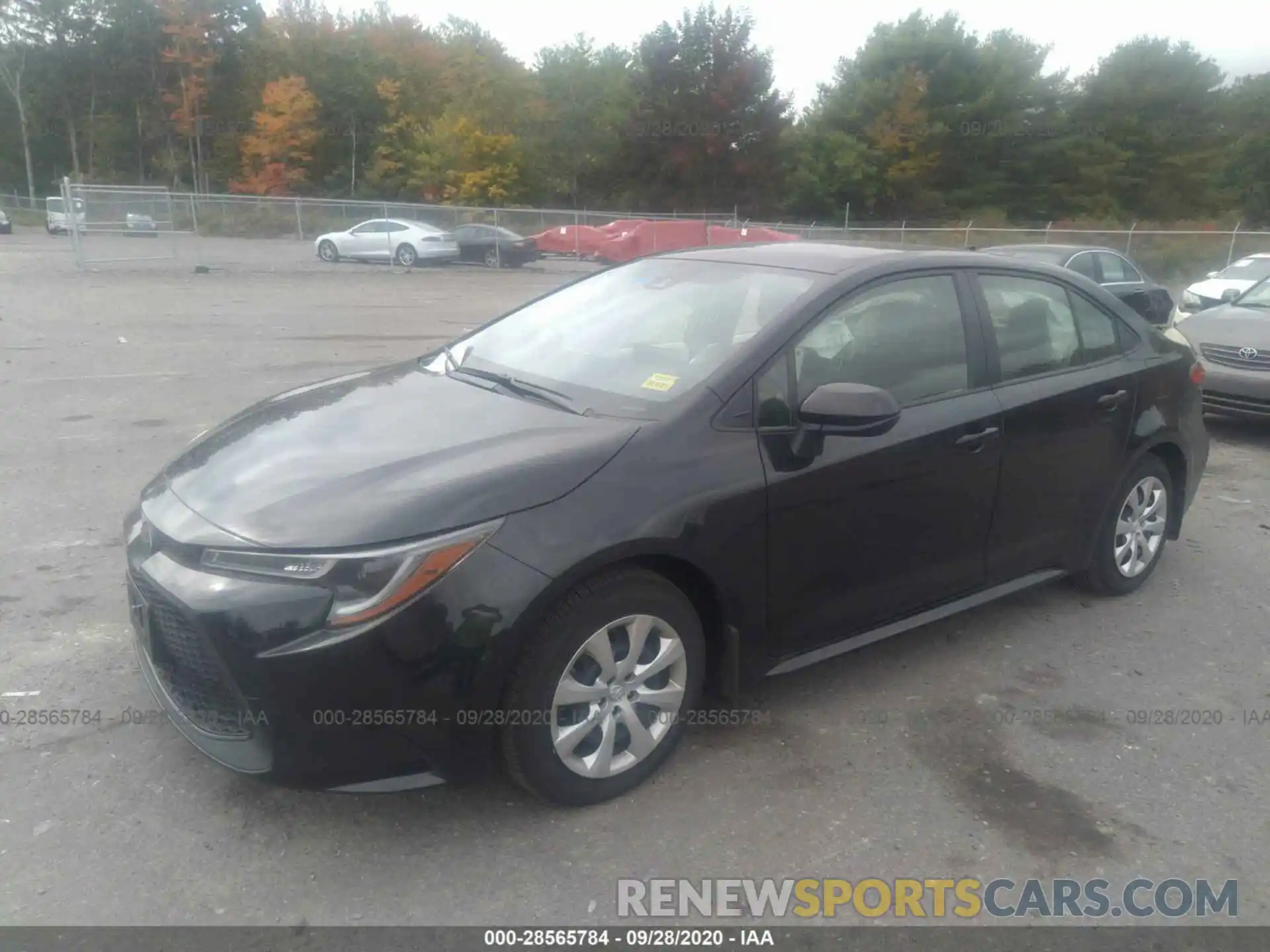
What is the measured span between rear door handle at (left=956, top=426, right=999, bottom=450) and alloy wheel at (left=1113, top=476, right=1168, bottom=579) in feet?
3.96

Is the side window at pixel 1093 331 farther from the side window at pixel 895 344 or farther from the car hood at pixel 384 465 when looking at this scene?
the car hood at pixel 384 465

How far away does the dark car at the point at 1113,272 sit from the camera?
43.4 ft

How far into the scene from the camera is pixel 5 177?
60906 millimetres

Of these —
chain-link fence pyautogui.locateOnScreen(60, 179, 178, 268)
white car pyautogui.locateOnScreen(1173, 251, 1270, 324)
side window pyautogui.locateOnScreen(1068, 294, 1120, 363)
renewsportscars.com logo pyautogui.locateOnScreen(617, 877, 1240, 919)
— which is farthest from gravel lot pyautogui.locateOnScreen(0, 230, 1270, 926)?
chain-link fence pyautogui.locateOnScreen(60, 179, 178, 268)

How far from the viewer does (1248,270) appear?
1689 centimetres

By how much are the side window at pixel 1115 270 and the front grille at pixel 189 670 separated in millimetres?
13895

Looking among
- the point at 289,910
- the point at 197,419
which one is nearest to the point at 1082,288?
the point at 289,910

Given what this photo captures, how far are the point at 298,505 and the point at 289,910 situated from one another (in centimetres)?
107

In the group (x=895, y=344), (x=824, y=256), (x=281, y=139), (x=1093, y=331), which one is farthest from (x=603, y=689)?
(x=281, y=139)

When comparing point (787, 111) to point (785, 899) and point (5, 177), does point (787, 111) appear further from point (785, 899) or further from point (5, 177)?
point (785, 899)

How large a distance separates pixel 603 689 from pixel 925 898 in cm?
106

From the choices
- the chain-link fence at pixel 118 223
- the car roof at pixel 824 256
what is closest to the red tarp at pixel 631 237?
the chain-link fence at pixel 118 223

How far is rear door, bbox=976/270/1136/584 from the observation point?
411 centimetres

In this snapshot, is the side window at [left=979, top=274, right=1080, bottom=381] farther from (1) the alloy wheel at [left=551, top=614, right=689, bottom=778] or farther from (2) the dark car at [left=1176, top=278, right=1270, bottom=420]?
(2) the dark car at [left=1176, top=278, right=1270, bottom=420]
